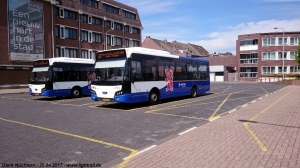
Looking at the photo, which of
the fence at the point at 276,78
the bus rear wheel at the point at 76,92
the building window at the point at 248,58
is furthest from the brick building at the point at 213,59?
the bus rear wheel at the point at 76,92

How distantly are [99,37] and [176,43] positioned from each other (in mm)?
39752

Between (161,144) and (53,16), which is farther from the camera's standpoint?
(53,16)

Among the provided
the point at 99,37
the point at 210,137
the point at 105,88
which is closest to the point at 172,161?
the point at 210,137

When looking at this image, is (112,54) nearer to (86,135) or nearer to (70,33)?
(86,135)

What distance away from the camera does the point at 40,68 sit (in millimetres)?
17047

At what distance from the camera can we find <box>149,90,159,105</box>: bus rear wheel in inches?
535

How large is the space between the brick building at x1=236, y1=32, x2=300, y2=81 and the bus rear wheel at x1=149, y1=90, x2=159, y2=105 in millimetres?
49337

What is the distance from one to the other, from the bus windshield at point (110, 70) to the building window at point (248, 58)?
52.9 meters

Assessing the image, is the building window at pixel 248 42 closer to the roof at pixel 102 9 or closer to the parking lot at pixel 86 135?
the roof at pixel 102 9

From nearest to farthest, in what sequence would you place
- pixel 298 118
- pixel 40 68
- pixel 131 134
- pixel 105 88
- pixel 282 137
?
pixel 282 137 → pixel 131 134 → pixel 298 118 → pixel 105 88 → pixel 40 68

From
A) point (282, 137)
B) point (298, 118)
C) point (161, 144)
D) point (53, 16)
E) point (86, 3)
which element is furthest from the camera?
point (86, 3)

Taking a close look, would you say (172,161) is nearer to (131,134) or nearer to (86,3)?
(131,134)

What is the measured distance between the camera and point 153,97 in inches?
542

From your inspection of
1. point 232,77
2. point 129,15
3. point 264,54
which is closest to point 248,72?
point 232,77
